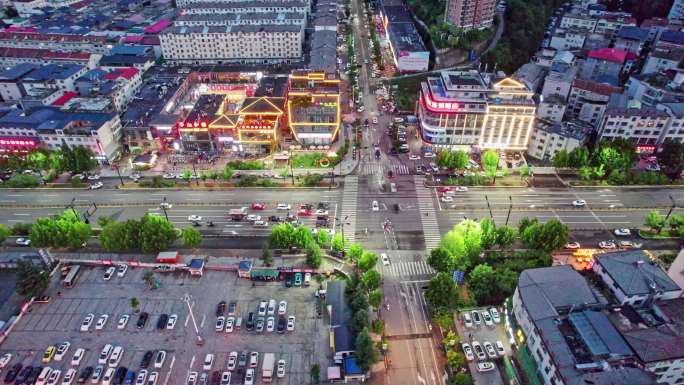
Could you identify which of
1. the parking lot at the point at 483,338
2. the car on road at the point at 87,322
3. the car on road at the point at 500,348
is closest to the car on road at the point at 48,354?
the car on road at the point at 87,322

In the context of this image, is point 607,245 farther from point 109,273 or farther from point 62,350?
point 62,350

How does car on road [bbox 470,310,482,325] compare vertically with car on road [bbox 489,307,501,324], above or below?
below

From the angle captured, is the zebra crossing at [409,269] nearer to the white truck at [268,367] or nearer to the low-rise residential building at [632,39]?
the white truck at [268,367]

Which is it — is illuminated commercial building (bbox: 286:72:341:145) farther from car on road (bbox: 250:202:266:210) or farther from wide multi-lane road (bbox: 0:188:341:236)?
car on road (bbox: 250:202:266:210)

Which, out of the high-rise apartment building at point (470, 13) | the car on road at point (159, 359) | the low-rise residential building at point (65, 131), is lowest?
the car on road at point (159, 359)

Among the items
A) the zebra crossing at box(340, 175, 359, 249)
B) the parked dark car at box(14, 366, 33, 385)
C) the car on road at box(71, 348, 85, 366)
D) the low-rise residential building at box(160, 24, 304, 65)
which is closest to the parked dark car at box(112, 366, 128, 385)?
the car on road at box(71, 348, 85, 366)
